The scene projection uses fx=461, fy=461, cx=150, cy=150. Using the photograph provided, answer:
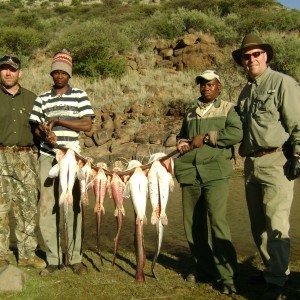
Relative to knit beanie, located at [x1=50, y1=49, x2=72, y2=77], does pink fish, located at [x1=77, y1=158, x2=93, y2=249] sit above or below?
below

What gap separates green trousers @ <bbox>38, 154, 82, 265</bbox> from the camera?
5.59 meters

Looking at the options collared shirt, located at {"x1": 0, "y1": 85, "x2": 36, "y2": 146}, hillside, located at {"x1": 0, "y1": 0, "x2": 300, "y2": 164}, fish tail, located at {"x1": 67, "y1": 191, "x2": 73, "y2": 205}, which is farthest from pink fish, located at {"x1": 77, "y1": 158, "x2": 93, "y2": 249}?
hillside, located at {"x1": 0, "y1": 0, "x2": 300, "y2": 164}

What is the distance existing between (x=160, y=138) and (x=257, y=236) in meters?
9.41

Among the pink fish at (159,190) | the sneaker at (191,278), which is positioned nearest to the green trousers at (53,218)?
the pink fish at (159,190)

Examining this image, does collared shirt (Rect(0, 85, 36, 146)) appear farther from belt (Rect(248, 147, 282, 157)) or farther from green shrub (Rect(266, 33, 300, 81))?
green shrub (Rect(266, 33, 300, 81))

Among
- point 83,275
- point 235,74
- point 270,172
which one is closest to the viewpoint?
point 270,172

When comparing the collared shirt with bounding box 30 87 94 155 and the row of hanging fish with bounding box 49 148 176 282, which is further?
the collared shirt with bounding box 30 87 94 155

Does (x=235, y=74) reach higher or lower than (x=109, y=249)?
higher

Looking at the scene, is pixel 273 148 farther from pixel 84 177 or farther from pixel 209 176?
pixel 84 177

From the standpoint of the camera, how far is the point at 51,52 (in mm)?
27438

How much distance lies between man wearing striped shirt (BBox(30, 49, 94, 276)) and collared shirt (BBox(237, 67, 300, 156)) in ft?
6.41

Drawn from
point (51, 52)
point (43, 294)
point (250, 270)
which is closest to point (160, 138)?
point (250, 270)

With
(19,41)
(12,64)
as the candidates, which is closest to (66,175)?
(12,64)

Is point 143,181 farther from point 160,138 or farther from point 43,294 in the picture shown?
point 160,138
